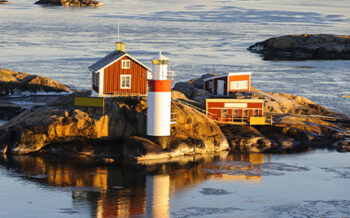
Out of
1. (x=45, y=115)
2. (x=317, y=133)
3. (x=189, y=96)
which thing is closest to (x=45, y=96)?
(x=189, y=96)

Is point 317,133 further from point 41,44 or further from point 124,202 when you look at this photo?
point 41,44

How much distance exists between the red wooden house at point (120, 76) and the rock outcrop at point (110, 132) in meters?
1.26

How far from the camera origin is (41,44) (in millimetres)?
102188

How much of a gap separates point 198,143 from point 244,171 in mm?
4532

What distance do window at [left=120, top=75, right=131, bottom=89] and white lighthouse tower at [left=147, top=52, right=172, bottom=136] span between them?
12.5 feet

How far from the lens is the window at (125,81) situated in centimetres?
4400

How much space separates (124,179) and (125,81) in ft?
30.7

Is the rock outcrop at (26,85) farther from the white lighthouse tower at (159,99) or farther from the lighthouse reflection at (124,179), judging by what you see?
the white lighthouse tower at (159,99)

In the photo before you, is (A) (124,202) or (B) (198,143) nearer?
(A) (124,202)

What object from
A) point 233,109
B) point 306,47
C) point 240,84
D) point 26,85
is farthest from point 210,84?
point 306,47

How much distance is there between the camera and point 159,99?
4034cm

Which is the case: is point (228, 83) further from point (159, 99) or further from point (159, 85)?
point (159, 85)

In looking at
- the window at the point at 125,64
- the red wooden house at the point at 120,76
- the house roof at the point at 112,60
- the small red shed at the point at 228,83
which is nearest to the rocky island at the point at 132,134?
the red wooden house at the point at 120,76

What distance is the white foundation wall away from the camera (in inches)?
1591
